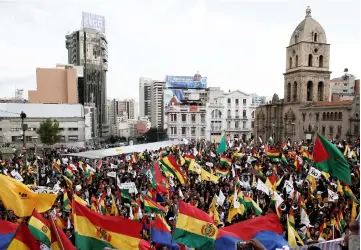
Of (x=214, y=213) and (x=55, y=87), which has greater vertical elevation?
(x=55, y=87)

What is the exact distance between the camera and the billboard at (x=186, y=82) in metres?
73.4

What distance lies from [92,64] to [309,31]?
6113cm

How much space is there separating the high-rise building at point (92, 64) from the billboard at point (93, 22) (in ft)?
3.49

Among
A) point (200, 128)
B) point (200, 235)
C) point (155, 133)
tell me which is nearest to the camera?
point (200, 235)

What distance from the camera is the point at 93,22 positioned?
96125 millimetres

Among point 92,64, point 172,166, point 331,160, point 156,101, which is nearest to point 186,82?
point 92,64

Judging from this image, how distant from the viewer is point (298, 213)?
11.1 metres

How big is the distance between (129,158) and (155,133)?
153ft

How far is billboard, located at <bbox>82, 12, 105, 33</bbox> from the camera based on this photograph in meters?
94.6

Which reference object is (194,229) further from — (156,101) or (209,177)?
(156,101)

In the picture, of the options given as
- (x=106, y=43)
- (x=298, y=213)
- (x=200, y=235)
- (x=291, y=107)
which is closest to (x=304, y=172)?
(x=298, y=213)

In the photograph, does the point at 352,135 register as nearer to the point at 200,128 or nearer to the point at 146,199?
the point at 200,128

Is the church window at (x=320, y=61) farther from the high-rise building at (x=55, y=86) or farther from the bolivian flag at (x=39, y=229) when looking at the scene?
the high-rise building at (x=55, y=86)

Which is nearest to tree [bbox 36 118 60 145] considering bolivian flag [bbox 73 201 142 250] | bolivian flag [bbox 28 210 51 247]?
bolivian flag [bbox 28 210 51 247]
